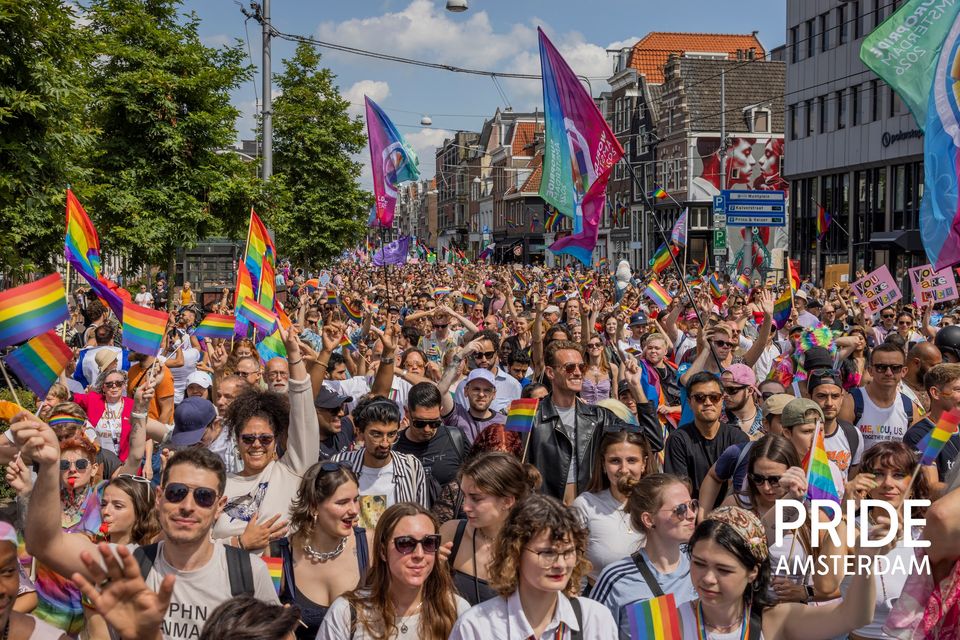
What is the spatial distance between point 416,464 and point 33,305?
6.83 ft

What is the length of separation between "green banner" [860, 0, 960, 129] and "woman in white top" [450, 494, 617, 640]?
24.2 ft

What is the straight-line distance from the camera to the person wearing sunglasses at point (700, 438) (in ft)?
19.5

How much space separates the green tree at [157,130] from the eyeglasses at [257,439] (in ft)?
51.3

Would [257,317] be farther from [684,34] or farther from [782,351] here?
[684,34]

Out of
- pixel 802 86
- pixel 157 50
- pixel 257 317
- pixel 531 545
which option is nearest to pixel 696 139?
pixel 802 86

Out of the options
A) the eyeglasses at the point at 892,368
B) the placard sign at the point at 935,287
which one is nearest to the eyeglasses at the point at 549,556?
the eyeglasses at the point at 892,368

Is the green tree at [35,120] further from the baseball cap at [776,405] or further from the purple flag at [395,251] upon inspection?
the baseball cap at [776,405]

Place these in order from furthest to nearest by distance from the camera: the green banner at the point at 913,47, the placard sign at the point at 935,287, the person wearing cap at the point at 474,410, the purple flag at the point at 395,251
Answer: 1. the purple flag at the point at 395,251
2. the placard sign at the point at 935,287
3. the green banner at the point at 913,47
4. the person wearing cap at the point at 474,410

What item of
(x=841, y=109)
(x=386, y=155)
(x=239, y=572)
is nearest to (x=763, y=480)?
(x=239, y=572)

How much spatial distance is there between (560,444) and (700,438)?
0.81 m

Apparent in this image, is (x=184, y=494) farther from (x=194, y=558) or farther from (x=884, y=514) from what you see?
(x=884, y=514)

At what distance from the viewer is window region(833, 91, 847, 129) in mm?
39938

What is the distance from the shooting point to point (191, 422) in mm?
6586

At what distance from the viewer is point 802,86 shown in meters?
A: 43.3
